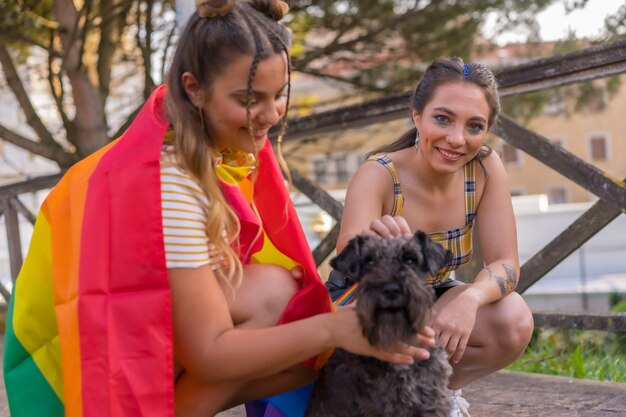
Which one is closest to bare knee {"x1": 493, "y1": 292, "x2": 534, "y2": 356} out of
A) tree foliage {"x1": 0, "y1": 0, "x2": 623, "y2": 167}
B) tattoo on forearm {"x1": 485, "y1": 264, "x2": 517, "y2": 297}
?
tattoo on forearm {"x1": 485, "y1": 264, "x2": 517, "y2": 297}

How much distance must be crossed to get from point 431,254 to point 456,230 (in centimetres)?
80

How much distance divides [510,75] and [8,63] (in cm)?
552

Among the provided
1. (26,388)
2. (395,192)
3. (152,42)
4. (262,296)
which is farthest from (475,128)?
(152,42)

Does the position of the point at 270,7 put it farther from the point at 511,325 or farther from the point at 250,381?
the point at 511,325

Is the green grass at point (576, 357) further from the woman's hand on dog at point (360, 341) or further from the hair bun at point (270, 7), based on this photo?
the hair bun at point (270, 7)

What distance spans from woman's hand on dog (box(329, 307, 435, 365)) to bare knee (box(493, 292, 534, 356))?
72 cm

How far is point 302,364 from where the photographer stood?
287 cm

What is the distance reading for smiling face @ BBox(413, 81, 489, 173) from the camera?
3.21 m

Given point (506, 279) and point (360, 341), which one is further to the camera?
point (506, 279)

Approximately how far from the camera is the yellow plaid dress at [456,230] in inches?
130

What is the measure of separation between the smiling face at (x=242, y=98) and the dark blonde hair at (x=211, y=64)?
0.01 meters

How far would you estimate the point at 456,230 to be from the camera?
A: 3.35 m

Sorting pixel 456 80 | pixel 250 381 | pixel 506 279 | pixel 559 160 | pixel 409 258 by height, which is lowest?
pixel 250 381

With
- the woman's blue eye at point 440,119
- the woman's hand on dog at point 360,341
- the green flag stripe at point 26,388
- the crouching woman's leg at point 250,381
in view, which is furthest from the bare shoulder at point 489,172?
the green flag stripe at point 26,388
